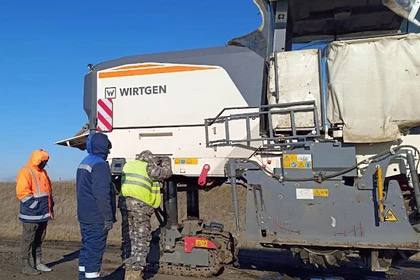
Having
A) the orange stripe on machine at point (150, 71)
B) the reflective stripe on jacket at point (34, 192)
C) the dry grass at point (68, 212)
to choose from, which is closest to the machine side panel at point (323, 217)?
the dry grass at point (68, 212)

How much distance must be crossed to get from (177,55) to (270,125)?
5.65 feet

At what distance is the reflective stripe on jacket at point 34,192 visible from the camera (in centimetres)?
682

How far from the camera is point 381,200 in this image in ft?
16.6

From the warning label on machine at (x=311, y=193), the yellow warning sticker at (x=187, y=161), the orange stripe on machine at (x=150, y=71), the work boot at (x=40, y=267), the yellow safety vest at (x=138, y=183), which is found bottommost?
the work boot at (x=40, y=267)

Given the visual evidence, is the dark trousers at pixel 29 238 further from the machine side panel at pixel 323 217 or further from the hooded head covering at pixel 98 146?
the machine side panel at pixel 323 217

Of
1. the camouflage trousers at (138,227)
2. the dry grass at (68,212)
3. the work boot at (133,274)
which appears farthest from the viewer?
the dry grass at (68,212)

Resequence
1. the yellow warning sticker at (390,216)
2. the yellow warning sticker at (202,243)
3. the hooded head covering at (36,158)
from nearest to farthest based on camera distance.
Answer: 1. the yellow warning sticker at (390,216)
2. the yellow warning sticker at (202,243)
3. the hooded head covering at (36,158)

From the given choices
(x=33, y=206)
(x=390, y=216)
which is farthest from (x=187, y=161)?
(x=390, y=216)

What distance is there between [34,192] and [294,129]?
→ 3.92m

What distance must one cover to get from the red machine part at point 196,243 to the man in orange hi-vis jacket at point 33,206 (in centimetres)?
216

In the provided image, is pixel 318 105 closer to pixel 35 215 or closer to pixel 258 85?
Answer: pixel 258 85

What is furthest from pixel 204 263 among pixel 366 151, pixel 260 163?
pixel 366 151

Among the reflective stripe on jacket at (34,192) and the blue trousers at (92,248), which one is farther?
the reflective stripe on jacket at (34,192)

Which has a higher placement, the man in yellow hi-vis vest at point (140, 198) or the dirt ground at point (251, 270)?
the man in yellow hi-vis vest at point (140, 198)
